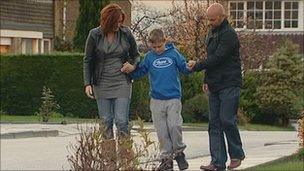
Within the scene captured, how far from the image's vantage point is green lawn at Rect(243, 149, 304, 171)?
1104 centimetres

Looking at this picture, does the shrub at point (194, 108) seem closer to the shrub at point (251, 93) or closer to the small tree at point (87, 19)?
the shrub at point (251, 93)

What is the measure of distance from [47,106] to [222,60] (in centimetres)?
1844

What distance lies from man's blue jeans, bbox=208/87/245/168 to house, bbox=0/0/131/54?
2793cm

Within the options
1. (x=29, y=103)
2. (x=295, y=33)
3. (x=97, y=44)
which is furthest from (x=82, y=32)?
(x=97, y=44)

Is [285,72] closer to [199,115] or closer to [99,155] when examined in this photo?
[199,115]

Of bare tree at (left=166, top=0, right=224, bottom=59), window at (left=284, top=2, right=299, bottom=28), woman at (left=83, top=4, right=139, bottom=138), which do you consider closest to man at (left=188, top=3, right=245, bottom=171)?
woman at (left=83, top=4, right=139, bottom=138)

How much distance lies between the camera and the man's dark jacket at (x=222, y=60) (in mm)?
11320

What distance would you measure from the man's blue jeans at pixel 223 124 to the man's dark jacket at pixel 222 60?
108 millimetres

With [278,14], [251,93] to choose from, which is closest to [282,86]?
[251,93]

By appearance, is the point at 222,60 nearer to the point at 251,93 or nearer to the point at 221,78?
the point at 221,78

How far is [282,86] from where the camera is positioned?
3716 centimetres

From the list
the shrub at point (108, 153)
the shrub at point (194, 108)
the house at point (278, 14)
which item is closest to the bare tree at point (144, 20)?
the shrub at point (194, 108)

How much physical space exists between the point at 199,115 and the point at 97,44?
23907 millimetres

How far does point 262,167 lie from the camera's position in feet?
39.5
